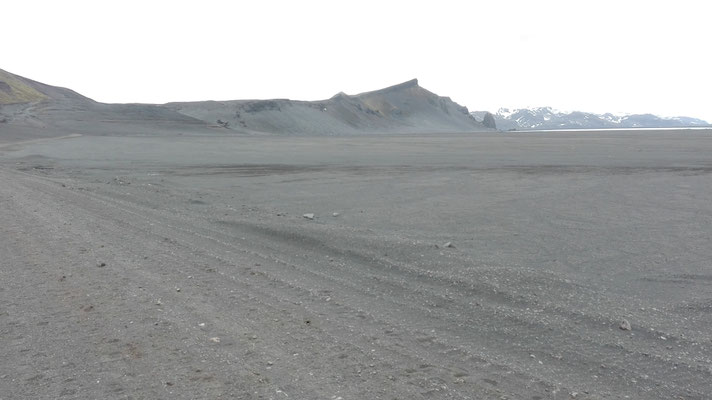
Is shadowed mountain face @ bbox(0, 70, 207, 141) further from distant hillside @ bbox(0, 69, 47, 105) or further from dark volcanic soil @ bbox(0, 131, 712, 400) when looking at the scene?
dark volcanic soil @ bbox(0, 131, 712, 400)

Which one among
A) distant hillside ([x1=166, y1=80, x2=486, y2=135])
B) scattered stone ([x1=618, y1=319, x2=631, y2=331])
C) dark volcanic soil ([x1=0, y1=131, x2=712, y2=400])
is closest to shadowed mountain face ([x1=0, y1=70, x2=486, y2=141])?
distant hillside ([x1=166, y1=80, x2=486, y2=135])

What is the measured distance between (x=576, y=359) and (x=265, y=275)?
3665mm

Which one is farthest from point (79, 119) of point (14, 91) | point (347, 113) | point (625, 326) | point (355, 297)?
point (625, 326)

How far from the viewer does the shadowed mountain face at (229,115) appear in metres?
64.3

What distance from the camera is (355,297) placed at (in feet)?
19.7

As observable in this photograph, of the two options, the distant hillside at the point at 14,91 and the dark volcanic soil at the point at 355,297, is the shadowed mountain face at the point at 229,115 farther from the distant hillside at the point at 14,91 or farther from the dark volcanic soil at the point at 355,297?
the dark volcanic soil at the point at 355,297

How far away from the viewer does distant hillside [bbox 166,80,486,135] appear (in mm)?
94812

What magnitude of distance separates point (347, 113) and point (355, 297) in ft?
383

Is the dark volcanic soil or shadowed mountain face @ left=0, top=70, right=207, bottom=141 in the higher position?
shadowed mountain face @ left=0, top=70, right=207, bottom=141

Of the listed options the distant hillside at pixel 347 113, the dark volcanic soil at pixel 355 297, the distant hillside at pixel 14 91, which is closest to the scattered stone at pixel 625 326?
the dark volcanic soil at pixel 355 297

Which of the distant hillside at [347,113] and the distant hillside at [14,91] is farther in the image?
the distant hillside at [347,113]

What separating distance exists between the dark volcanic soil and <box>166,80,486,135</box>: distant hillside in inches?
2999

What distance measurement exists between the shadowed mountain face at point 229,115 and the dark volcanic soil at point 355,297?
42.7 m

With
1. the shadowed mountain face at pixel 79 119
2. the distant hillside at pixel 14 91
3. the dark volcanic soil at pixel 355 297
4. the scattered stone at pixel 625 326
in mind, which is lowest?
the scattered stone at pixel 625 326
